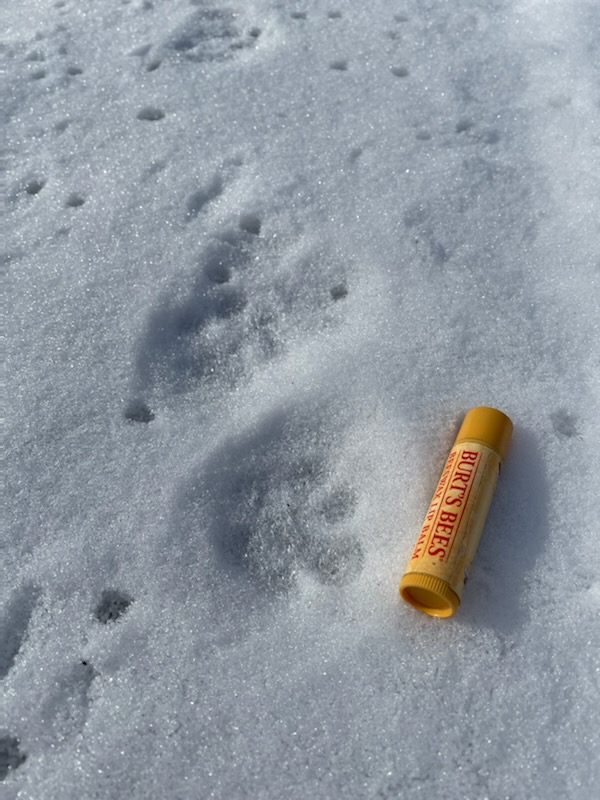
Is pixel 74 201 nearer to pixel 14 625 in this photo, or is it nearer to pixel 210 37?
pixel 210 37

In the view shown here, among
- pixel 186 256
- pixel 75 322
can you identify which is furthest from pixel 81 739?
pixel 186 256

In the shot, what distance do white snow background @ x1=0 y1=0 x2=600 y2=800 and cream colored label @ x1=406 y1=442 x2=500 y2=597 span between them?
0.09m

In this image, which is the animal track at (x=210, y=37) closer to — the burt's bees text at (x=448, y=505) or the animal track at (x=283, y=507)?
the animal track at (x=283, y=507)

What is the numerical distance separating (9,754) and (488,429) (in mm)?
1351

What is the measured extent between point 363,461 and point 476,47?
192 centimetres

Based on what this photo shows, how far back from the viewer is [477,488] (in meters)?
1.89

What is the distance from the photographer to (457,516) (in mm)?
1831

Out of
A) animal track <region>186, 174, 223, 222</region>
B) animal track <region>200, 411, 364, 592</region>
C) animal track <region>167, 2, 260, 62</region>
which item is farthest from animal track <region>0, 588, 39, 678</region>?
animal track <region>167, 2, 260, 62</region>

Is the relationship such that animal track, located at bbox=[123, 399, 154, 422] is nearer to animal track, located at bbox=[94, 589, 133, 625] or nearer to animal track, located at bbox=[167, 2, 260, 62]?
animal track, located at bbox=[94, 589, 133, 625]

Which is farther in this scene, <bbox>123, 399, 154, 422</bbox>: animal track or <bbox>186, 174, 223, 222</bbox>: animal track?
<bbox>186, 174, 223, 222</bbox>: animal track

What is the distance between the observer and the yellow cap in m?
1.97

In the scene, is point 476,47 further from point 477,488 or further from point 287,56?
point 477,488

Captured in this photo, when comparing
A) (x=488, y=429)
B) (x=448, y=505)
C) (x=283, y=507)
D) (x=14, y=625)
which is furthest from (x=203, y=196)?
(x=14, y=625)

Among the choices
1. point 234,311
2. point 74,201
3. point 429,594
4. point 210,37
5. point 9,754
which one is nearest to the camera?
point 9,754
